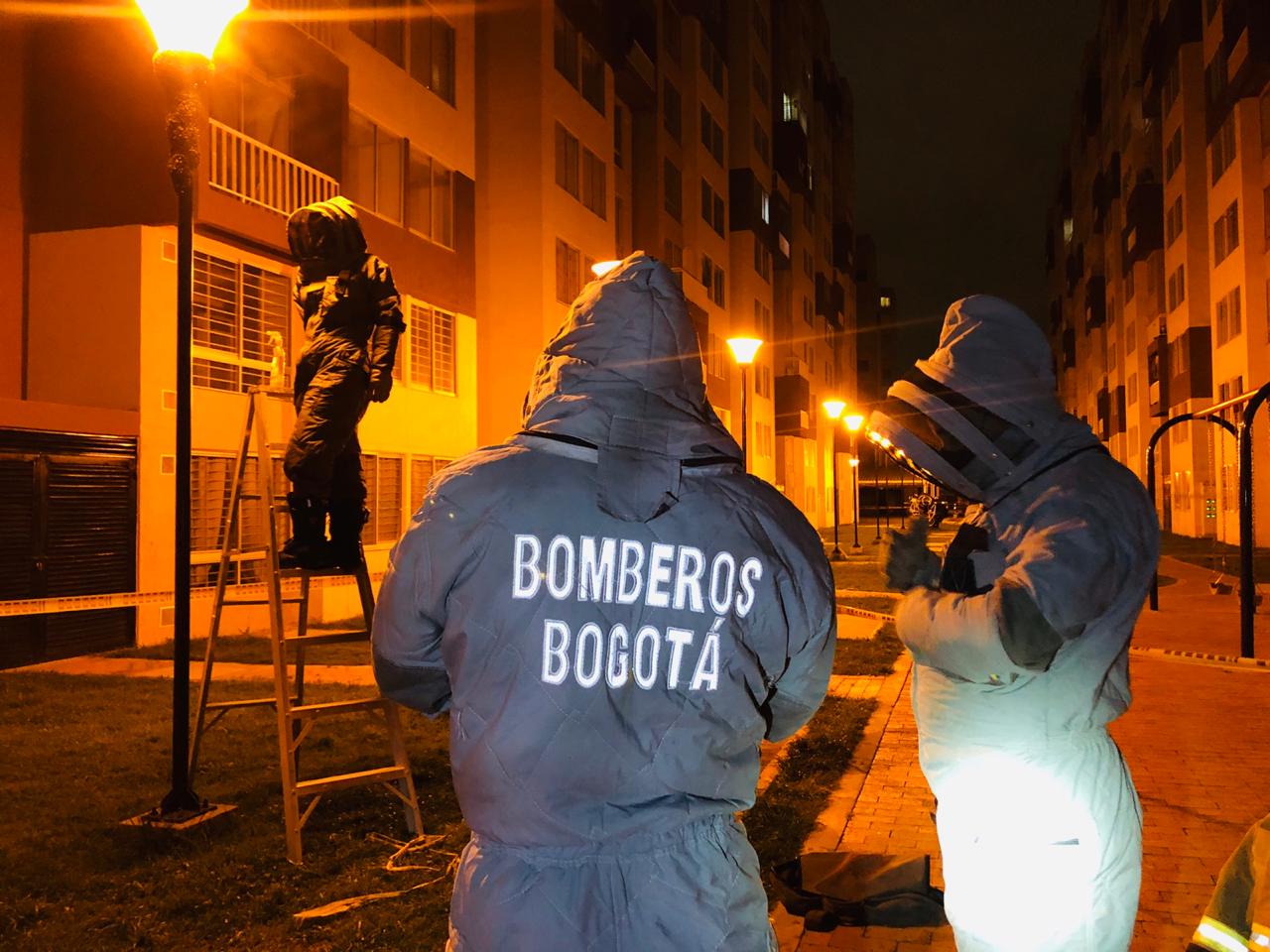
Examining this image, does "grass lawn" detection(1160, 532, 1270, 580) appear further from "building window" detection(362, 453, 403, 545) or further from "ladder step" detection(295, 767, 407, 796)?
"ladder step" detection(295, 767, 407, 796)

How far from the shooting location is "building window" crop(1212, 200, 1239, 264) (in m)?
30.6

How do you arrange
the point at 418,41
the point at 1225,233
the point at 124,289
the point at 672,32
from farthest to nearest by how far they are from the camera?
1. the point at 672,32
2. the point at 1225,233
3. the point at 418,41
4. the point at 124,289

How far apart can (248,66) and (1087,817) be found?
15.9 meters

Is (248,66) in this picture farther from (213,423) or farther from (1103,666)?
(1103,666)

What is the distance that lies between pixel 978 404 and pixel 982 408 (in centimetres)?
2

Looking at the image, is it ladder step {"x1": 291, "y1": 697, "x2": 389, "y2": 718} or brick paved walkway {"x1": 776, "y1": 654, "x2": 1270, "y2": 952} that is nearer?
brick paved walkway {"x1": 776, "y1": 654, "x2": 1270, "y2": 952}

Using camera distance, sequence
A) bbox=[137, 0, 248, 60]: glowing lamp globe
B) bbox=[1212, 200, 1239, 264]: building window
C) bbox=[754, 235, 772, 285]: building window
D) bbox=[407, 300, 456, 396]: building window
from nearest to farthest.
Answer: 1. bbox=[137, 0, 248, 60]: glowing lamp globe
2. bbox=[407, 300, 456, 396]: building window
3. bbox=[1212, 200, 1239, 264]: building window
4. bbox=[754, 235, 772, 285]: building window

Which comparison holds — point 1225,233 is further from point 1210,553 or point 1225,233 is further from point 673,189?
point 673,189

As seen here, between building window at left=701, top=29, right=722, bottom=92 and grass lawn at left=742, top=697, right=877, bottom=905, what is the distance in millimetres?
31220

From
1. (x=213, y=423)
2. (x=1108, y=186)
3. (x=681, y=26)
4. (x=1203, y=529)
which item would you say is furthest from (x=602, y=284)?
(x=1108, y=186)

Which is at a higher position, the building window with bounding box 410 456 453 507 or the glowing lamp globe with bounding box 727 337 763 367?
the glowing lamp globe with bounding box 727 337 763 367

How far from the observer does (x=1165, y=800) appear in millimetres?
6238

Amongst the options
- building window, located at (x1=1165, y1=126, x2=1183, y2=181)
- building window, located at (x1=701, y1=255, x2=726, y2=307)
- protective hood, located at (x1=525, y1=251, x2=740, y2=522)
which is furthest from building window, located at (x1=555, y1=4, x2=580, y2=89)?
building window, located at (x1=1165, y1=126, x2=1183, y2=181)

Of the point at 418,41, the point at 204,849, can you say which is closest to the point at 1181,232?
the point at 418,41
